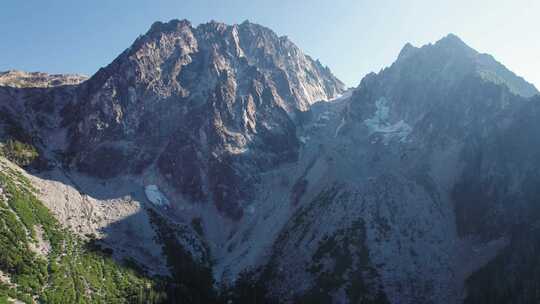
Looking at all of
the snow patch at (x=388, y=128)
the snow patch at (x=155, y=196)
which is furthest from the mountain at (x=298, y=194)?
the snow patch at (x=388, y=128)

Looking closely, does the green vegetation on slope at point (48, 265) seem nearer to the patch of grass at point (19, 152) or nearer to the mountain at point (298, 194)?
the mountain at point (298, 194)

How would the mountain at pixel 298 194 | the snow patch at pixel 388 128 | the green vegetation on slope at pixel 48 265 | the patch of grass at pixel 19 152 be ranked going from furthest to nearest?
the snow patch at pixel 388 128 < the patch of grass at pixel 19 152 < the mountain at pixel 298 194 < the green vegetation on slope at pixel 48 265

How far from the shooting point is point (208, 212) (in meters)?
168

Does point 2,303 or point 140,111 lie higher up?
point 140,111

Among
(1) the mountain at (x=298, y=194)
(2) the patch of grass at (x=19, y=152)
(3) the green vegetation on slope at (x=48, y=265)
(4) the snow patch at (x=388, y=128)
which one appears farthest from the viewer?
(4) the snow patch at (x=388, y=128)

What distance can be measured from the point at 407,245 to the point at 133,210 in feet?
277

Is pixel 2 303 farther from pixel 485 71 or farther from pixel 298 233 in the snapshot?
pixel 485 71

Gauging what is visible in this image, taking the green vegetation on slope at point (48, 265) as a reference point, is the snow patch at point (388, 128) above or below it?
above

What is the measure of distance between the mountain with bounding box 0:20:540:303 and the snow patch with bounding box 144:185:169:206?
74cm

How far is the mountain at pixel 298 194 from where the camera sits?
110m

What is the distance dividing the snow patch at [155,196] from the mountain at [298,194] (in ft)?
2.41

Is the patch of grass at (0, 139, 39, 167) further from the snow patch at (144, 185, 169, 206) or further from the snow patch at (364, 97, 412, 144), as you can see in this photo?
the snow patch at (364, 97, 412, 144)

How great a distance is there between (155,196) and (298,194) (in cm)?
4998

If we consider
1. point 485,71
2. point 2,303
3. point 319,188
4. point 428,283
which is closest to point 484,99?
point 485,71
